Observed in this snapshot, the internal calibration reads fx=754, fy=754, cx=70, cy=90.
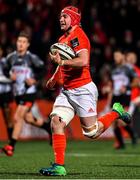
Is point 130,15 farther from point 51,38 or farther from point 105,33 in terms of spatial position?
point 51,38

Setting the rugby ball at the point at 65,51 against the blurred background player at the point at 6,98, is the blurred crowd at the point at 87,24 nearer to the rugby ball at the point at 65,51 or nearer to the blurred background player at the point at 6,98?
the blurred background player at the point at 6,98

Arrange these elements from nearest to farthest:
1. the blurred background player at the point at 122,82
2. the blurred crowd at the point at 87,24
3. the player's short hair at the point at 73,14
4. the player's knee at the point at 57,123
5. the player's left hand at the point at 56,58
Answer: the player's left hand at the point at 56,58 < the player's knee at the point at 57,123 < the player's short hair at the point at 73,14 < the blurred background player at the point at 122,82 < the blurred crowd at the point at 87,24

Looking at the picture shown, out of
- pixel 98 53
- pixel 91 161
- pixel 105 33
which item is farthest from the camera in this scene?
pixel 105 33

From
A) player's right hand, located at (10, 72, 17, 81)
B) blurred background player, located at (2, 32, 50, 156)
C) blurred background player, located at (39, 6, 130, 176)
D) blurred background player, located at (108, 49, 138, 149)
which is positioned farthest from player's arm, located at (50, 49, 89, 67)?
blurred background player, located at (108, 49, 138, 149)

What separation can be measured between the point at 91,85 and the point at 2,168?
176 centimetres

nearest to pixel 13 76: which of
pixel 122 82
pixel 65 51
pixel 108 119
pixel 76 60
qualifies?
pixel 122 82

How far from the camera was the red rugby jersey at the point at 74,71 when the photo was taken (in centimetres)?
950

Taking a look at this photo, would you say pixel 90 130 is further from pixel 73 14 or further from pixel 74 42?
pixel 73 14

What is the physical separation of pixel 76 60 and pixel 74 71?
0.40 m

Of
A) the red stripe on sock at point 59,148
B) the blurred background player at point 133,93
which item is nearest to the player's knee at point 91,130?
the red stripe on sock at point 59,148

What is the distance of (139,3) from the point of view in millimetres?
22469

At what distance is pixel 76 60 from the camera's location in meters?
9.25

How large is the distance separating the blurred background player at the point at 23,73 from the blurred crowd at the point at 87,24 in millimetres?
6598

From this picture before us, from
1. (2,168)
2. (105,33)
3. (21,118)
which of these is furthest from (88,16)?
(2,168)
